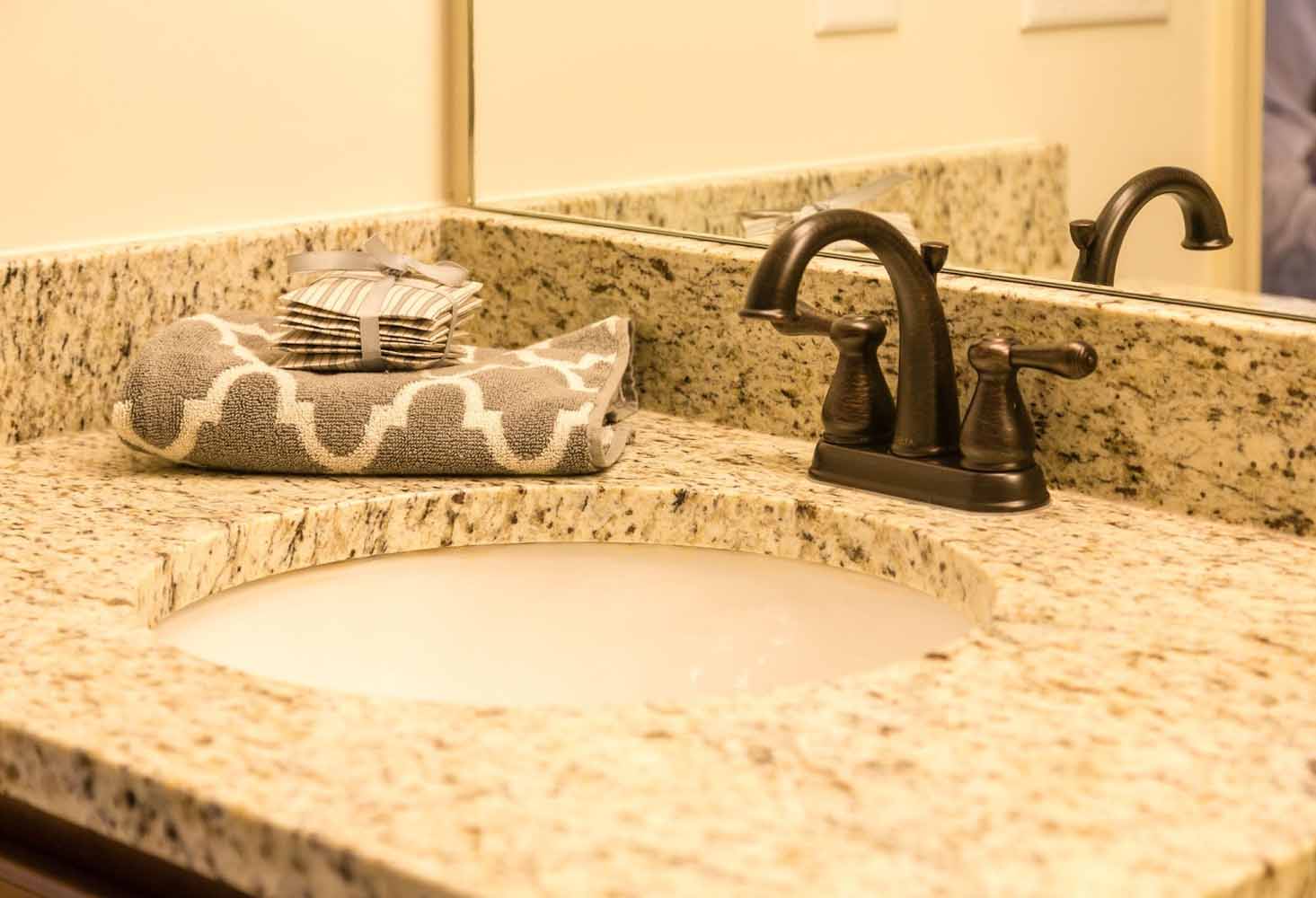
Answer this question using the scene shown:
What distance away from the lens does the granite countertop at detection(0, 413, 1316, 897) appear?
0.67 m

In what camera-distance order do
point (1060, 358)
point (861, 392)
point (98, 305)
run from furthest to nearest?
1. point (98, 305)
2. point (861, 392)
3. point (1060, 358)

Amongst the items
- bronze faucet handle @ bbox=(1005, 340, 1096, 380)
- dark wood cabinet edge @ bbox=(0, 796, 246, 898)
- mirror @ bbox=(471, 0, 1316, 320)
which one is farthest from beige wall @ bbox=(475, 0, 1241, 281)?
dark wood cabinet edge @ bbox=(0, 796, 246, 898)

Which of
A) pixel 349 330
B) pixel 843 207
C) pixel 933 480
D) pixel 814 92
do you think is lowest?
pixel 933 480

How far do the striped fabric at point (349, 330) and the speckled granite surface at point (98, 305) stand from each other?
0.15m

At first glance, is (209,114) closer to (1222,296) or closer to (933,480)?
(933,480)

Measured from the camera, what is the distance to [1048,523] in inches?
44.6

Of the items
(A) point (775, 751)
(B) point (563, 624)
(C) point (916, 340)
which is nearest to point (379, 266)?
(B) point (563, 624)

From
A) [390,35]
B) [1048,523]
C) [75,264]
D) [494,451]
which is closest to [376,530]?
[494,451]

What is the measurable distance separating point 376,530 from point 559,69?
0.57m

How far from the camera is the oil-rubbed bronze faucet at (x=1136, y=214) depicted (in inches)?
44.4

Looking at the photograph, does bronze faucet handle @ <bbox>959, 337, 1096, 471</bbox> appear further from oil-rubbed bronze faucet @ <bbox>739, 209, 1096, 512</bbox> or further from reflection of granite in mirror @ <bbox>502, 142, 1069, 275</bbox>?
reflection of granite in mirror @ <bbox>502, 142, 1069, 275</bbox>

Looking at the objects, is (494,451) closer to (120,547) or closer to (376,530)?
(376,530)

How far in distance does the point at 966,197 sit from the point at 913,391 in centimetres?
18

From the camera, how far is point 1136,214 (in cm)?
117
